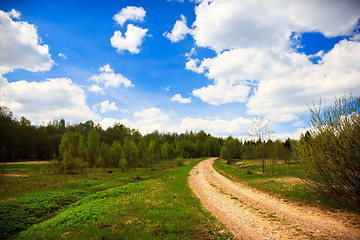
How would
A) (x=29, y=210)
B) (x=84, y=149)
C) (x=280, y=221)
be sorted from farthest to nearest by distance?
(x=84, y=149)
(x=29, y=210)
(x=280, y=221)

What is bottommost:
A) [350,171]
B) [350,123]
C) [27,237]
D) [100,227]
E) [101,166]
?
[101,166]

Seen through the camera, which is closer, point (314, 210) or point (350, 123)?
point (350, 123)

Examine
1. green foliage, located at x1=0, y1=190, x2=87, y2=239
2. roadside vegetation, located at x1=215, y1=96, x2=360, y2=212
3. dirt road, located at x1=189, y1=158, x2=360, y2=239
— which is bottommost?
green foliage, located at x1=0, y1=190, x2=87, y2=239

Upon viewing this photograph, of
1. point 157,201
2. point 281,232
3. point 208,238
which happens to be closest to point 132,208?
point 157,201

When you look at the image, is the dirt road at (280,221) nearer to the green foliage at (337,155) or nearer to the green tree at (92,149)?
the green foliage at (337,155)

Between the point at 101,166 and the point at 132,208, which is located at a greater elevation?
the point at 132,208

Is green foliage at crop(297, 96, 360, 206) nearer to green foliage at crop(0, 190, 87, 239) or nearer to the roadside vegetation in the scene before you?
the roadside vegetation

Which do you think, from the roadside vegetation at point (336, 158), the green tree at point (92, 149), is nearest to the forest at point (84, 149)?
the green tree at point (92, 149)

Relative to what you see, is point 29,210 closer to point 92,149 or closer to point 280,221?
point 280,221

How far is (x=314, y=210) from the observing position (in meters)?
11.4

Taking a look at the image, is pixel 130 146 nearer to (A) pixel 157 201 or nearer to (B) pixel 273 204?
(A) pixel 157 201

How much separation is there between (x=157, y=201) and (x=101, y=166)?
51999mm

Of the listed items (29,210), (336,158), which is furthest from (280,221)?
(29,210)

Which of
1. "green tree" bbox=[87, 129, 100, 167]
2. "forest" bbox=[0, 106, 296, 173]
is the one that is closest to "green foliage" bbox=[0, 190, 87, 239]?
"forest" bbox=[0, 106, 296, 173]
